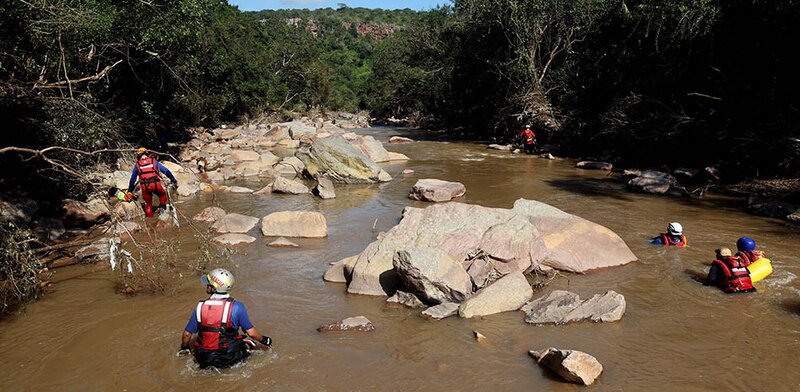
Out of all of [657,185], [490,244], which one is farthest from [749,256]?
[657,185]

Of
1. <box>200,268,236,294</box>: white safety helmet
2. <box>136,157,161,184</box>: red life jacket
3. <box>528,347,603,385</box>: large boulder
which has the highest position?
<box>136,157,161,184</box>: red life jacket

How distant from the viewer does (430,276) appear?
7148mm

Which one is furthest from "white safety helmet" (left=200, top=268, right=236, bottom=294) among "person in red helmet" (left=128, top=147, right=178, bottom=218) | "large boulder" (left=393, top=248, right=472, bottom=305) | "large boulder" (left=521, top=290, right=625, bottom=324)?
"person in red helmet" (left=128, top=147, right=178, bottom=218)

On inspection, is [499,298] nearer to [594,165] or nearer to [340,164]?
[340,164]

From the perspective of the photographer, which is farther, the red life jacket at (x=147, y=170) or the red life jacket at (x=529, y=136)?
the red life jacket at (x=529, y=136)

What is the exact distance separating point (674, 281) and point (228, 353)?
6454 mm

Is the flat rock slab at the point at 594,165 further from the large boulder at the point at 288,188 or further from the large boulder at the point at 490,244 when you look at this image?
the large boulder at the point at 490,244

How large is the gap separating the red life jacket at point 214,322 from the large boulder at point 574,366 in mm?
3211

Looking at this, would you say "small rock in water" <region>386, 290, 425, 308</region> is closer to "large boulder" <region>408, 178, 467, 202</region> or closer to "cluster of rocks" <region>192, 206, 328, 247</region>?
"cluster of rocks" <region>192, 206, 328, 247</region>

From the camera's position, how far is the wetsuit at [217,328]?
5266 millimetres

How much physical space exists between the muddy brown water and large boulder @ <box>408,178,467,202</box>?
14.2 ft

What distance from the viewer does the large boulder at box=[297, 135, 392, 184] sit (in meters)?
17.5

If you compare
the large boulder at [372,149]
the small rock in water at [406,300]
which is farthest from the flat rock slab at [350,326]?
the large boulder at [372,149]

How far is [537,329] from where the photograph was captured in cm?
664
